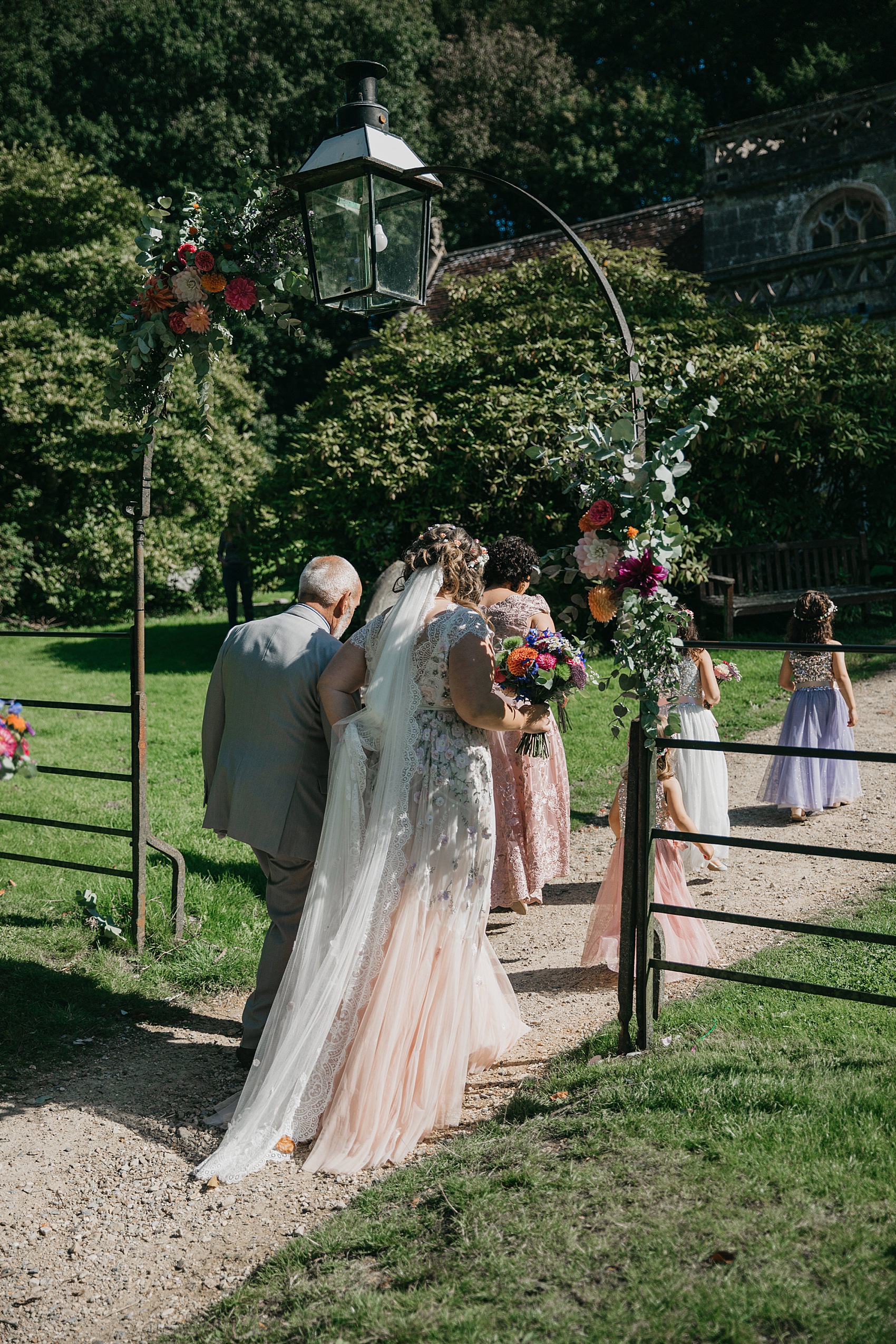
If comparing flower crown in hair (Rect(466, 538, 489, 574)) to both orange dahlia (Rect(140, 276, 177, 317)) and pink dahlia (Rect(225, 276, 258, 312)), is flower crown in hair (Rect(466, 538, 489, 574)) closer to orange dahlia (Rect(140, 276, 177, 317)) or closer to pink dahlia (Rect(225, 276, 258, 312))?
pink dahlia (Rect(225, 276, 258, 312))

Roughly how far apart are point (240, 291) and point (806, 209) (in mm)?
17830

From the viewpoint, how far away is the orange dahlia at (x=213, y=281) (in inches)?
199

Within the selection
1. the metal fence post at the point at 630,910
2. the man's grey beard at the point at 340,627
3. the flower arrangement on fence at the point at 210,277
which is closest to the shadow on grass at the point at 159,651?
the flower arrangement on fence at the point at 210,277

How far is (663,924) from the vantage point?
16.5 ft

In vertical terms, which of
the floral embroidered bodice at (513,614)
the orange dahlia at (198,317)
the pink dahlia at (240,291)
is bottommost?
the floral embroidered bodice at (513,614)

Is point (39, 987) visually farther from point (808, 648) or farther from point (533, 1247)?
point (808, 648)

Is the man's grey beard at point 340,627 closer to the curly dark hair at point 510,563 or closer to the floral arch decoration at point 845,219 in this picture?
the curly dark hair at point 510,563

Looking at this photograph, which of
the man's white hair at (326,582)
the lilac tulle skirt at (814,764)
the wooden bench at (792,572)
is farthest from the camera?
the wooden bench at (792,572)

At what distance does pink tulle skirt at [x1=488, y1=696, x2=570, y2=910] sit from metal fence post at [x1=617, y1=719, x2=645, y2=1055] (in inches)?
71.1

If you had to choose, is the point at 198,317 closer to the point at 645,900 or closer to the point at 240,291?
the point at 240,291

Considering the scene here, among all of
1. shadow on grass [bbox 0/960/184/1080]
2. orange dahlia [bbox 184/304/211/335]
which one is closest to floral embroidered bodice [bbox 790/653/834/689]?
orange dahlia [bbox 184/304/211/335]

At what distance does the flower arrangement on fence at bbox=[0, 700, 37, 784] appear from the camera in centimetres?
298

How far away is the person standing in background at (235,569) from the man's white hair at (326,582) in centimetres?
1137

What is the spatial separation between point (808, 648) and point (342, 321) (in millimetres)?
28147
